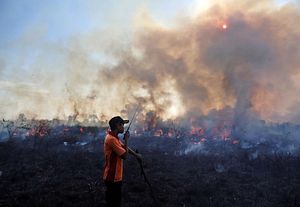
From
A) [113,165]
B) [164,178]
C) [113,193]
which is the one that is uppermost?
[113,165]

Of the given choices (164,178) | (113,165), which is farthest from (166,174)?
(113,165)

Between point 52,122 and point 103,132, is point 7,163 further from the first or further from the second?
point 52,122

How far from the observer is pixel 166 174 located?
48.1 feet

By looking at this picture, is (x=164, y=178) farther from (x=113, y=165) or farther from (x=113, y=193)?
(x=113, y=165)

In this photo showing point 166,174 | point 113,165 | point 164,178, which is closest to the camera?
point 113,165

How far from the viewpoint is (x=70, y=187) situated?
12.2 meters

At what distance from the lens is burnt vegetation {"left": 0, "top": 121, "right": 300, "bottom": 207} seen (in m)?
10.9

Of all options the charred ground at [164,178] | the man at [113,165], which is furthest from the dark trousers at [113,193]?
the charred ground at [164,178]

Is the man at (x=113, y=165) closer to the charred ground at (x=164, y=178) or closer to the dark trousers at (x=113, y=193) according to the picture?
the dark trousers at (x=113, y=193)

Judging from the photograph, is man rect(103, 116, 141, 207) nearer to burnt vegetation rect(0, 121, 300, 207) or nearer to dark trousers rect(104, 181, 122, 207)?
dark trousers rect(104, 181, 122, 207)

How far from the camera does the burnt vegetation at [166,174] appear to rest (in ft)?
35.7

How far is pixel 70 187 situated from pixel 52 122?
25.5 m

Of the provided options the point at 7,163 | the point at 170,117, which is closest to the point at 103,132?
the point at 170,117

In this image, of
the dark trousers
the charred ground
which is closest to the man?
the dark trousers
